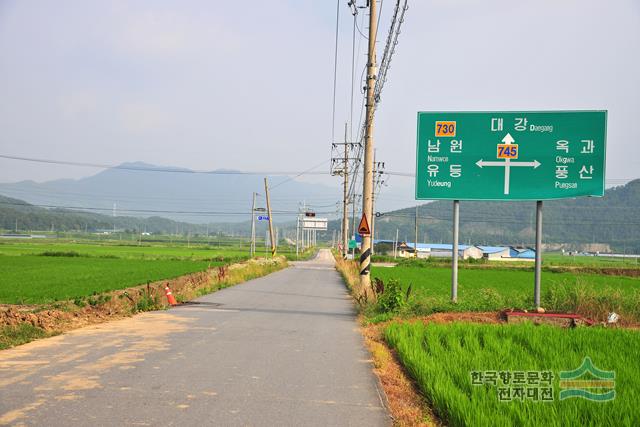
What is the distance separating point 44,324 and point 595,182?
1284cm

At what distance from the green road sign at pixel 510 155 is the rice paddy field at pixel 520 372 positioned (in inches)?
175

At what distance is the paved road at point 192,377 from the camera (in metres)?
5.61

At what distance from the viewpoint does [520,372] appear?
22.7ft

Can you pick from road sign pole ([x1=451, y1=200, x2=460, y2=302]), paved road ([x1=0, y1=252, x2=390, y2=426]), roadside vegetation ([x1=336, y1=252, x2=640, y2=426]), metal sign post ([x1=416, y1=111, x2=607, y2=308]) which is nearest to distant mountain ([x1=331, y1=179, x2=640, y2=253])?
road sign pole ([x1=451, y1=200, x2=460, y2=302])

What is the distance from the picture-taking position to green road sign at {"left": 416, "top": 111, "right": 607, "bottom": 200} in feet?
47.0

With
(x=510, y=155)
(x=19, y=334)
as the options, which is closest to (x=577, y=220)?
(x=510, y=155)

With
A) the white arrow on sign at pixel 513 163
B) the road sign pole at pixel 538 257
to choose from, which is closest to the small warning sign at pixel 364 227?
the white arrow on sign at pixel 513 163

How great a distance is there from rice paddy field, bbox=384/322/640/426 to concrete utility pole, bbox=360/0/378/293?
7174 millimetres

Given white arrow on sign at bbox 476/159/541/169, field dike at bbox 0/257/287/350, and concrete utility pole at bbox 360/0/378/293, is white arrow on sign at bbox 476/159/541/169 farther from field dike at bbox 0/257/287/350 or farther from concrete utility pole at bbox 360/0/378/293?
field dike at bbox 0/257/287/350

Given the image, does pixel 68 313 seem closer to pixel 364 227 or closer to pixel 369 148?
pixel 364 227

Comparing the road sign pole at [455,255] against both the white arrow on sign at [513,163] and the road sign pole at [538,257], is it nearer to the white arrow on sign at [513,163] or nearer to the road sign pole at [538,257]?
the white arrow on sign at [513,163]

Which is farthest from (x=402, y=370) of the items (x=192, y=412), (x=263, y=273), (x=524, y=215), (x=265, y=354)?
(x=524, y=215)

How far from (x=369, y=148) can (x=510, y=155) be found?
5.47 m

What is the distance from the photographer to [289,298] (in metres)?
20.8
